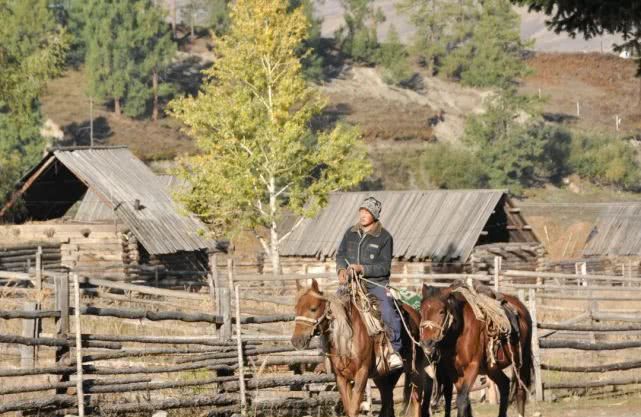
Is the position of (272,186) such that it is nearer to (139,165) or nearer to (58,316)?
(139,165)

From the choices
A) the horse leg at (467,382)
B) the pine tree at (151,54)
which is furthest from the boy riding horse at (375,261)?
the pine tree at (151,54)

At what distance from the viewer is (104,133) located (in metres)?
79.9

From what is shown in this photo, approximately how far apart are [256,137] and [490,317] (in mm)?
23110

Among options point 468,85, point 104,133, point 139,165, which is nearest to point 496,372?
point 139,165

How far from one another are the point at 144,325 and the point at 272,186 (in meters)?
14.3

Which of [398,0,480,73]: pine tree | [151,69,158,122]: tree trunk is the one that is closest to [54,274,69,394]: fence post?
[151,69,158,122]: tree trunk

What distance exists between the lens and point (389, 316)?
1344cm

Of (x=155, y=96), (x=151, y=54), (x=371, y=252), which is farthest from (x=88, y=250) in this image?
(x=155, y=96)

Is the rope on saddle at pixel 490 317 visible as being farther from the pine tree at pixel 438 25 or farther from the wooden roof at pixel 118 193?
the pine tree at pixel 438 25

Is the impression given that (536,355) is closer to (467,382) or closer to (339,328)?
(467,382)

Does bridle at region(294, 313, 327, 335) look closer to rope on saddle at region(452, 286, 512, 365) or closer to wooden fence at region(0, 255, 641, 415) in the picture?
wooden fence at region(0, 255, 641, 415)

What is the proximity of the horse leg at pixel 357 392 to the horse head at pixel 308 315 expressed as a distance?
2.46ft

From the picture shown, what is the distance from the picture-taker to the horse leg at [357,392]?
12.9 metres

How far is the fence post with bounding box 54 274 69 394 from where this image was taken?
48.5ft
